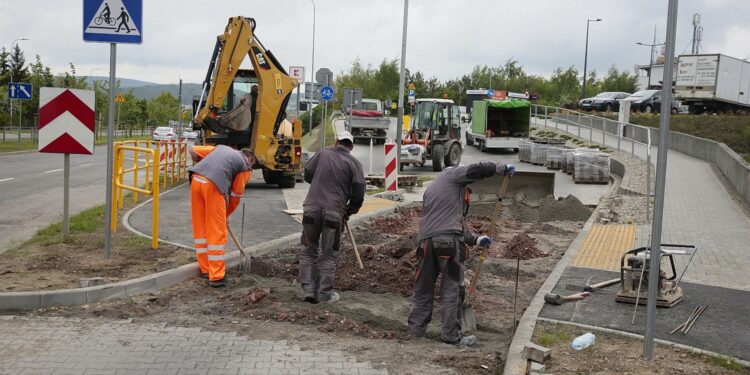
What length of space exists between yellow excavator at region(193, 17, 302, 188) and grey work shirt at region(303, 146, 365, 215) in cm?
1101

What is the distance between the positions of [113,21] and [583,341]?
5893 mm

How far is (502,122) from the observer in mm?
36438

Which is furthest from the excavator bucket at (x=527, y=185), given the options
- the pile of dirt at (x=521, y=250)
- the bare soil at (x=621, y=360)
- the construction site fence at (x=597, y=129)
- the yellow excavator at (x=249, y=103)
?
the bare soil at (x=621, y=360)

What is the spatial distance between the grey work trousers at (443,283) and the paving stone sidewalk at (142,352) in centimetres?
105

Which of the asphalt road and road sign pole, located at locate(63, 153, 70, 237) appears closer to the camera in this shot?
road sign pole, located at locate(63, 153, 70, 237)

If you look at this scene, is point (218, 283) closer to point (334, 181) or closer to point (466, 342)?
point (334, 181)

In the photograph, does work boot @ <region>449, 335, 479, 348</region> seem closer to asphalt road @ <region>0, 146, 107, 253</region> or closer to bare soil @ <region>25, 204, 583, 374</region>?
bare soil @ <region>25, 204, 583, 374</region>

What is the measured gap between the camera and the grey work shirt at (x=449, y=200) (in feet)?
21.1

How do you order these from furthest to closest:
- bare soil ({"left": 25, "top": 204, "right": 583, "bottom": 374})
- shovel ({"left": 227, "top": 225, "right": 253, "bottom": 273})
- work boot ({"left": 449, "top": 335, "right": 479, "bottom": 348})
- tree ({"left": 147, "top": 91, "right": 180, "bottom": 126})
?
1. tree ({"left": 147, "top": 91, "right": 180, "bottom": 126})
2. shovel ({"left": 227, "top": 225, "right": 253, "bottom": 273})
3. work boot ({"left": 449, "top": 335, "right": 479, "bottom": 348})
4. bare soil ({"left": 25, "top": 204, "right": 583, "bottom": 374})

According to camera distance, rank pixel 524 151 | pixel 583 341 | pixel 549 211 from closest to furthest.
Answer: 1. pixel 583 341
2. pixel 549 211
3. pixel 524 151

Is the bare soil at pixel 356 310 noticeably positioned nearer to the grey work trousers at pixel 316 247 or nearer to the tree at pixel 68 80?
the grey work trousers at pixel 316 247

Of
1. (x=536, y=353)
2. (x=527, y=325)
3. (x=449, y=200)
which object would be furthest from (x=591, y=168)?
(x=536, y=353)

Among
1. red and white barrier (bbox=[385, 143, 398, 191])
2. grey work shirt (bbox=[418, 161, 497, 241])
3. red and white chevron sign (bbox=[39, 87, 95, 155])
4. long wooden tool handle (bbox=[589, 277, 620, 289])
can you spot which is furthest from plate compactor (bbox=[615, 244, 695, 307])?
red and white barrier (bbox=[385, 143, 398, 191])

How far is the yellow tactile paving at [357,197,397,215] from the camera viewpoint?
14.7 m
